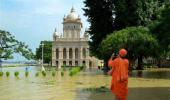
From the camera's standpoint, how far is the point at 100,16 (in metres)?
50.3

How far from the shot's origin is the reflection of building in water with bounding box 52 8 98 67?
5969 inches

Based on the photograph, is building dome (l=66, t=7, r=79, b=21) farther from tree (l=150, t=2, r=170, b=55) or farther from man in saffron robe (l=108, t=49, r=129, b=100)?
man in saffron robe (l=108, t=49, r=129, b=100)

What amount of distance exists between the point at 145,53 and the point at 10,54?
77.9ft

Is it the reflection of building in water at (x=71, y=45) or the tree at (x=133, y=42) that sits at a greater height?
the reflection of building in water at (x=71, y=45)

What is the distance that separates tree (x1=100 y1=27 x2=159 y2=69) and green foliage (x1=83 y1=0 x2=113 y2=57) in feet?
12.8

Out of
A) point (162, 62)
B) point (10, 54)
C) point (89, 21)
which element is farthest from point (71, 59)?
point (10, 54)

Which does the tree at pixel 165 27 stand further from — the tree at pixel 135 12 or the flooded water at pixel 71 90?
the tree at pixel 135 12

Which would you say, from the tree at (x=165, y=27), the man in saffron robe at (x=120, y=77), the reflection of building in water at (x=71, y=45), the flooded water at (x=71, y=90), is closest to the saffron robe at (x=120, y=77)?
the man in saffron robe at (x=120, y=77)

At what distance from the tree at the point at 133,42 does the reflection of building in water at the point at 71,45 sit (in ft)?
342

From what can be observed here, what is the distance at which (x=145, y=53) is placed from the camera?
1836 inches

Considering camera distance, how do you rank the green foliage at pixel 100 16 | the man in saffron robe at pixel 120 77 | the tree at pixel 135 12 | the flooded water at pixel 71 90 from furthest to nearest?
the green foliage at pixel 100 16
the tree at pixel 135 12
the flooded water at pixel 71 90
the man in saffron robe at pixel 120 77

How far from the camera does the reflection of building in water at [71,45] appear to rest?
497 ft

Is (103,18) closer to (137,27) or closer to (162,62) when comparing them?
(137,27)

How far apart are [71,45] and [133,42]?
109082 mm
